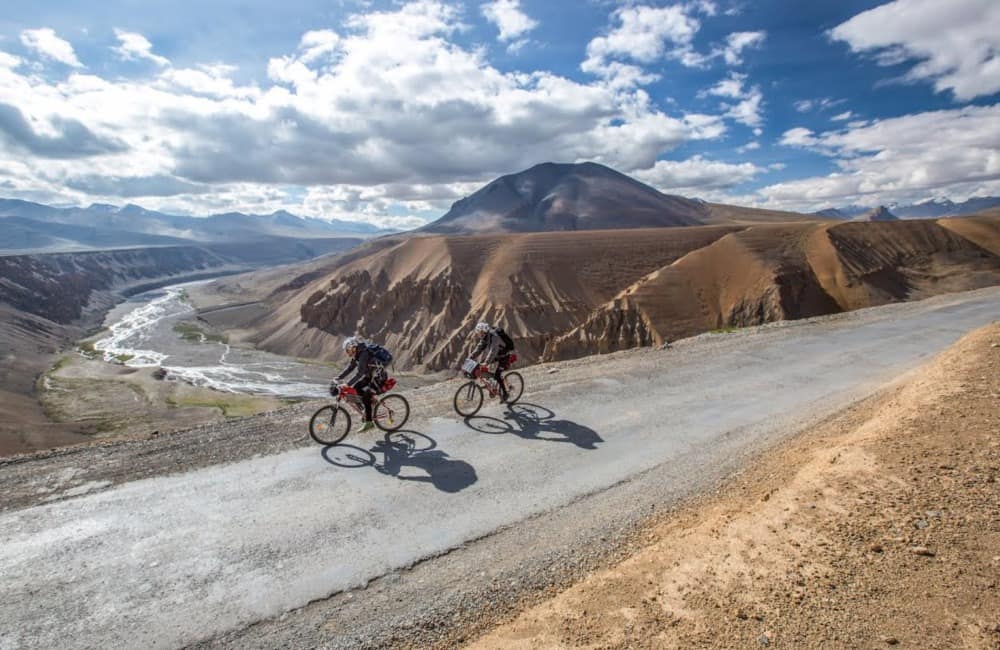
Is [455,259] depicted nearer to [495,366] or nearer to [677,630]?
[495,366]

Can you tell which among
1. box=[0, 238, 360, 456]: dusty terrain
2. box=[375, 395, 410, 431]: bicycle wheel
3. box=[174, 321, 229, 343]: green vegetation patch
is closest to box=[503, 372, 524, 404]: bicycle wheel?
box=[375, 395, 410, 431]: bicycle wheel

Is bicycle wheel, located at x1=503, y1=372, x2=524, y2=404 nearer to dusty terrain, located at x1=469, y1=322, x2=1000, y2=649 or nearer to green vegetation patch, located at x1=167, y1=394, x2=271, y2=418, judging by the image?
dusty terrain, located at x1=469, y1=322, x2=1000, y2=649

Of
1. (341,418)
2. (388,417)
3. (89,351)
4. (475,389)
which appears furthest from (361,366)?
(89,351)

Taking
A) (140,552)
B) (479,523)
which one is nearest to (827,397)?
(479,523)

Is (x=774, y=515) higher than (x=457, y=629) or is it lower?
higher

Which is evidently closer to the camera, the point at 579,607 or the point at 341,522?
the point at 579,607

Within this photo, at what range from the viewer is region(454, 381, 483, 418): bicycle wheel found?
1187 cm

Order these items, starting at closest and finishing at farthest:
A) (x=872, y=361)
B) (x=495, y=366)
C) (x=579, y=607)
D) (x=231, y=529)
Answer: (x=579, y=607), (x=231, y=529), (x=495, y=366), (x=872, y=361)

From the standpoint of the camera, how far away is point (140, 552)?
22.4ft

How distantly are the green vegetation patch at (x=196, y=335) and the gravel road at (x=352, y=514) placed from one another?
4027 inches

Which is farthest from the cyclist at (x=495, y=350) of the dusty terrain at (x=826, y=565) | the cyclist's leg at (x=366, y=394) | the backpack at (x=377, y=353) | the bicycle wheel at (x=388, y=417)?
the dusty terrain at (x=826, y=565)

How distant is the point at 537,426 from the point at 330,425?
4426 mm

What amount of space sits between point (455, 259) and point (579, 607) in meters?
75.9

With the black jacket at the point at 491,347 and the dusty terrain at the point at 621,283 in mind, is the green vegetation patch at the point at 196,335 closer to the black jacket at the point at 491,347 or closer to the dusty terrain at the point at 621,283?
the dusty terrain at the point at 621,283
